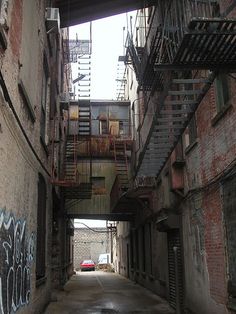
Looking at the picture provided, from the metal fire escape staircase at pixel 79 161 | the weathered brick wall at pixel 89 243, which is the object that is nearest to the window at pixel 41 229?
the metal fire escape staircase at pixel 79 161

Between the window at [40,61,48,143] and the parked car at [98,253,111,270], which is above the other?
the window at [40,61,48,143]

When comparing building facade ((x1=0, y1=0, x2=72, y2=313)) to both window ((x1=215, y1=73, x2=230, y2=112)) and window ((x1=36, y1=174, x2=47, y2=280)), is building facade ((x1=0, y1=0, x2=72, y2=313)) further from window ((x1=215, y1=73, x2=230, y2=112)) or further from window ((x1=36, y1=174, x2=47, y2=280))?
window ((x1=215, y1=73, x2=230, y2=112))

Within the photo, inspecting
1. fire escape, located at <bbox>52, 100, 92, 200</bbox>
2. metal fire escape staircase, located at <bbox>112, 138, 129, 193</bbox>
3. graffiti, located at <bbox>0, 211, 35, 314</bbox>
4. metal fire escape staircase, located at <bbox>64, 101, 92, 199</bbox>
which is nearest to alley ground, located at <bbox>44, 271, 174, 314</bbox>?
graffiti, located at <bbox>0, 211, 35, 314</bbox>

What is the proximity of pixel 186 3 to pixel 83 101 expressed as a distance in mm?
13393

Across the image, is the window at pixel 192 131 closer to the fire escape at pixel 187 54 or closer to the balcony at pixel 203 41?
the fire escape at pixel 187 54

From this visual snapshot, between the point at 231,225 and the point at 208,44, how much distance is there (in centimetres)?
366

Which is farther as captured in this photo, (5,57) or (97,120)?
(97,120)

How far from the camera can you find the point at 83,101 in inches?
811

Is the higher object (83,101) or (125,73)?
(125,73)

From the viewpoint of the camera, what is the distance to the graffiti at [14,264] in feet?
21.8

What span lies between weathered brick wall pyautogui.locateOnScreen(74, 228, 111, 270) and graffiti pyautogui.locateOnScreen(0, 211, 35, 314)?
164 feet

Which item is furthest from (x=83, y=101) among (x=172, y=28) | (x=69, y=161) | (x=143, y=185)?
(x=172, y=28)

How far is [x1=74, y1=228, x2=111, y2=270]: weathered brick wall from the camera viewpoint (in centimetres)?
5838

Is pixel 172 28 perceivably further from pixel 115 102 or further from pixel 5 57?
pixel 115 102
